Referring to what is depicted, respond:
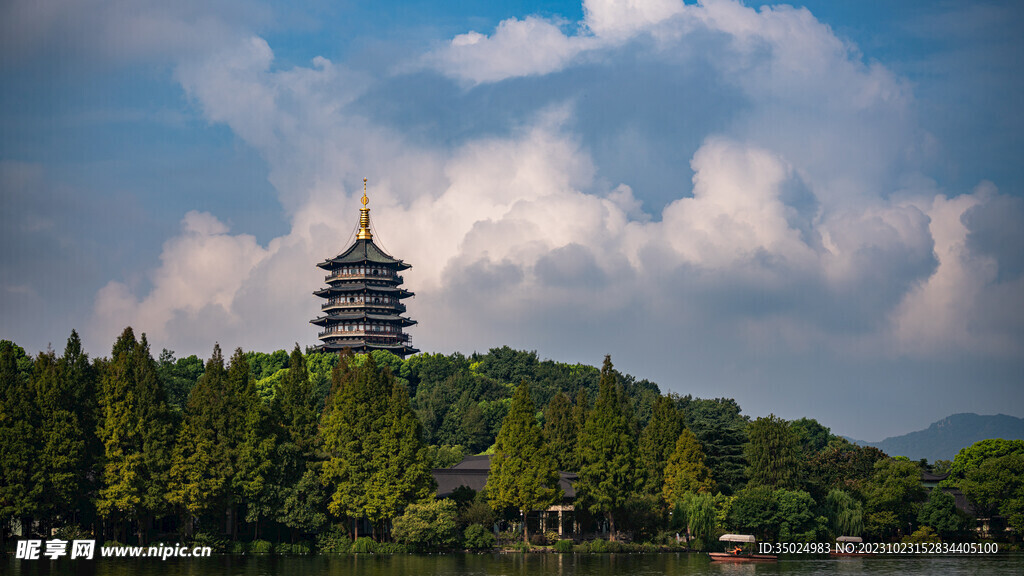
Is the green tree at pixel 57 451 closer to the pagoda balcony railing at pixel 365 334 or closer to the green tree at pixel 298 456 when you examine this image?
the green tree at pixel 298 456

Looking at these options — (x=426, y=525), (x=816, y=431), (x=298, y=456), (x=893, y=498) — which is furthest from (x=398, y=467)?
(x=816, y=431)

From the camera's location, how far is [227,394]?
56.0 metres

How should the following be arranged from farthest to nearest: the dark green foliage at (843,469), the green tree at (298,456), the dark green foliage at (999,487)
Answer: the dark green foliage at (843,469)
the dark green foliage at (999,487)
the green tree at (298,456)

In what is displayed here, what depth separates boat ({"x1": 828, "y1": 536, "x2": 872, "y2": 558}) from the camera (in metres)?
61.3

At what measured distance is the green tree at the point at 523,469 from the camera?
5925 cm

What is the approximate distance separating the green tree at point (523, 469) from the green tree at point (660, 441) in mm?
8990

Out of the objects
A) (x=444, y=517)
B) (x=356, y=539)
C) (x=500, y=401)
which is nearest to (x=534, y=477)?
(x=444, y=517)

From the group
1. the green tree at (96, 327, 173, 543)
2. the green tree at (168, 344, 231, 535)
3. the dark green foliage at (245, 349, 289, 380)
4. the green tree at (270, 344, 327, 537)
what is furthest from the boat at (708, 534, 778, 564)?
the dark green foliage at (245, 349, 289, 380)

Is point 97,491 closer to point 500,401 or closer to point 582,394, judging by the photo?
point 582,394

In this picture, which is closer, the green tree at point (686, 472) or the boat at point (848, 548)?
the boat at point (848, 548)

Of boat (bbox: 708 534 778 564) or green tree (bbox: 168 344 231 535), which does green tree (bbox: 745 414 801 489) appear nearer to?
boat (bbox: 708 534 778 564)

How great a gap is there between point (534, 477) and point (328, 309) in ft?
219

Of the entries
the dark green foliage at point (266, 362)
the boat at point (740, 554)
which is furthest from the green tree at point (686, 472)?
the dark green foliage at point (266, 362)

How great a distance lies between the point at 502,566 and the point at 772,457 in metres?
24.3
